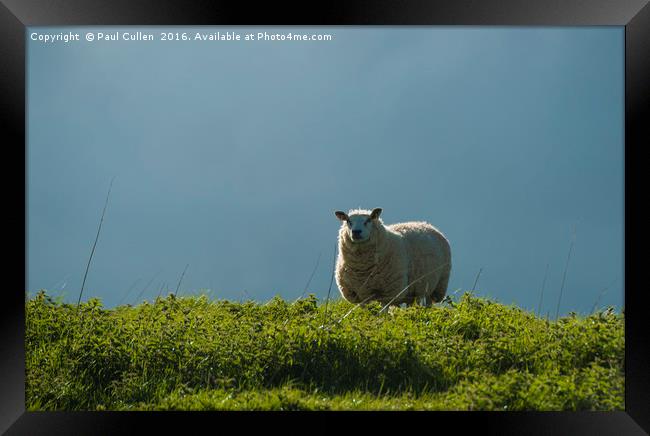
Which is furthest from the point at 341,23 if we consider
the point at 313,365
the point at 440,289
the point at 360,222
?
the point at 440,289

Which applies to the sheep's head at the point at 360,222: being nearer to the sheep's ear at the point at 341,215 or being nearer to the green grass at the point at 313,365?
the sheep's ear at the point at 341,215

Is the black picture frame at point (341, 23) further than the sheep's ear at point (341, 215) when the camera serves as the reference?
No

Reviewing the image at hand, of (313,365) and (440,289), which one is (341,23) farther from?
(440,289)

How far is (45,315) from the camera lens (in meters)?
6.04

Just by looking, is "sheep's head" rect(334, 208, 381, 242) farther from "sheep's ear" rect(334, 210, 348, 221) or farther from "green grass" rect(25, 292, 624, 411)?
"green grass" rect(25, 292, 624, 411)

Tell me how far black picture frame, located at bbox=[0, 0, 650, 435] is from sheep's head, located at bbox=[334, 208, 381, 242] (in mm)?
4351

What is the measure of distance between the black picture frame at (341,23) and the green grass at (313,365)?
0.67 feet

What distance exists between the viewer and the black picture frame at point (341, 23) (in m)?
4.14

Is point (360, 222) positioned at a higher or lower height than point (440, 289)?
higher

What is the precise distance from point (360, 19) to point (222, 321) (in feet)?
13.0

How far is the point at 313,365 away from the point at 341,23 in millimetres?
3268

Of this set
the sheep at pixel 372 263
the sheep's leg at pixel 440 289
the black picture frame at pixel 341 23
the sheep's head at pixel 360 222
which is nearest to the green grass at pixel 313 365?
the black picture frame at pixel 341 23

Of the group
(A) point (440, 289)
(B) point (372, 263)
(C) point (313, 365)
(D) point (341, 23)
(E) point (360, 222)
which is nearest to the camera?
(D) point (341, 23)

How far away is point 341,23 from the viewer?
416 centimetres
